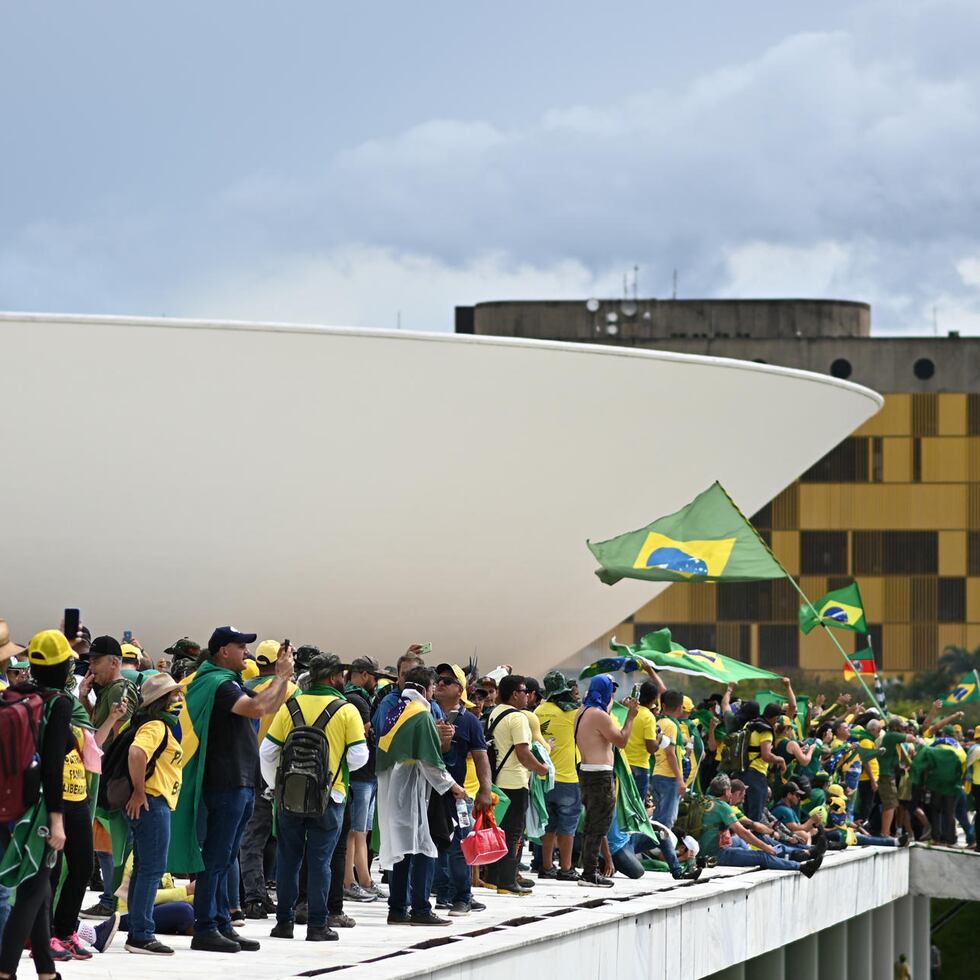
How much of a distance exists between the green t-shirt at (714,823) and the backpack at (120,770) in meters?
6.62

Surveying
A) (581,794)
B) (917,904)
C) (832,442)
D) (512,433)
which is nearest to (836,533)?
(832,442)

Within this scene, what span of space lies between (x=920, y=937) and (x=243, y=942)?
1406cm

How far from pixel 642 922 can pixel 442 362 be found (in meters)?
14.5

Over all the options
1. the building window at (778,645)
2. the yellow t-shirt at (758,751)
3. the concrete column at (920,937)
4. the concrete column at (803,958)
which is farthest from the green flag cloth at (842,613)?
the building window at (778,645)

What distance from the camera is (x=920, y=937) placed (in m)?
20.7

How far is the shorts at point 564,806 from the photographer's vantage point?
11898 mm

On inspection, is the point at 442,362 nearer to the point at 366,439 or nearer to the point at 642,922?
the point at 366,439

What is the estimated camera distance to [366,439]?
24094 mm

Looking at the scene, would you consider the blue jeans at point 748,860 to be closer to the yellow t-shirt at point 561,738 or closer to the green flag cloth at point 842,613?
the yellow t-shirt at point 561,738

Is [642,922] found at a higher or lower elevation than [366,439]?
lower

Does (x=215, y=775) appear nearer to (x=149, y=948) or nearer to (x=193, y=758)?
(x=193, y=758)

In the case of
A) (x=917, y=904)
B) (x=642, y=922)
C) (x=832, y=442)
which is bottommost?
(x=917, y=904)

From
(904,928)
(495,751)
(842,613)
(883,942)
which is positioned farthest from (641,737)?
(842,613)

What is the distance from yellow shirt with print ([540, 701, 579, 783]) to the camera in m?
11.8
